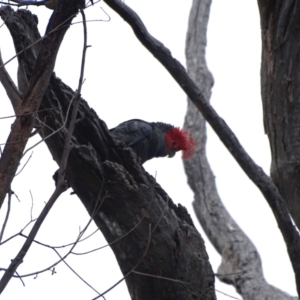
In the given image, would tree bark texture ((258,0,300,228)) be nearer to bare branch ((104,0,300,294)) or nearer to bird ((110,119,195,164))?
bare branch ((104,0,300,294))

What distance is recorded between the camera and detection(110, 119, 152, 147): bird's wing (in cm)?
498

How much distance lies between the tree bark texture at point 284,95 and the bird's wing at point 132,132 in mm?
2123

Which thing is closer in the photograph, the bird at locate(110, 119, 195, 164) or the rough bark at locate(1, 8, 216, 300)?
the rough bark at locate(1, 8, 216, 300)

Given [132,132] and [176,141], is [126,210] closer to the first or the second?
[132,132]

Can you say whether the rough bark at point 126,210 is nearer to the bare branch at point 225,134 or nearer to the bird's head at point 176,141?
the bare branch at point 225,134

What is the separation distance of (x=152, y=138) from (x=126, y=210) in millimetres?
2219

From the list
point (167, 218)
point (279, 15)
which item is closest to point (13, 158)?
point (167, 218)

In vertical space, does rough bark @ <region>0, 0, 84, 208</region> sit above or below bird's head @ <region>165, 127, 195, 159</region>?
below

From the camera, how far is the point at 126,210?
127 inches

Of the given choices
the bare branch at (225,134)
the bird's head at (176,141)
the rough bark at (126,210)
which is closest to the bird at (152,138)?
the bird's head at (176,141)

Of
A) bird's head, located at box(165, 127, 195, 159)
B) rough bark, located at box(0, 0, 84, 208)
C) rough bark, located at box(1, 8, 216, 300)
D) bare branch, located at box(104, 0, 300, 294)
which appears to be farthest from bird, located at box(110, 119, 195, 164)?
rough bark, located at box(0, 0, 84, 208)

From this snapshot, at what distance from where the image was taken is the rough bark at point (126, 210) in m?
3.16

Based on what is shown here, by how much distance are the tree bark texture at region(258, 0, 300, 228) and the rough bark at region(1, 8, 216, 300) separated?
617 millimetres

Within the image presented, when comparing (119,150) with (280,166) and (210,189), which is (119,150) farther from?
(210,189)
